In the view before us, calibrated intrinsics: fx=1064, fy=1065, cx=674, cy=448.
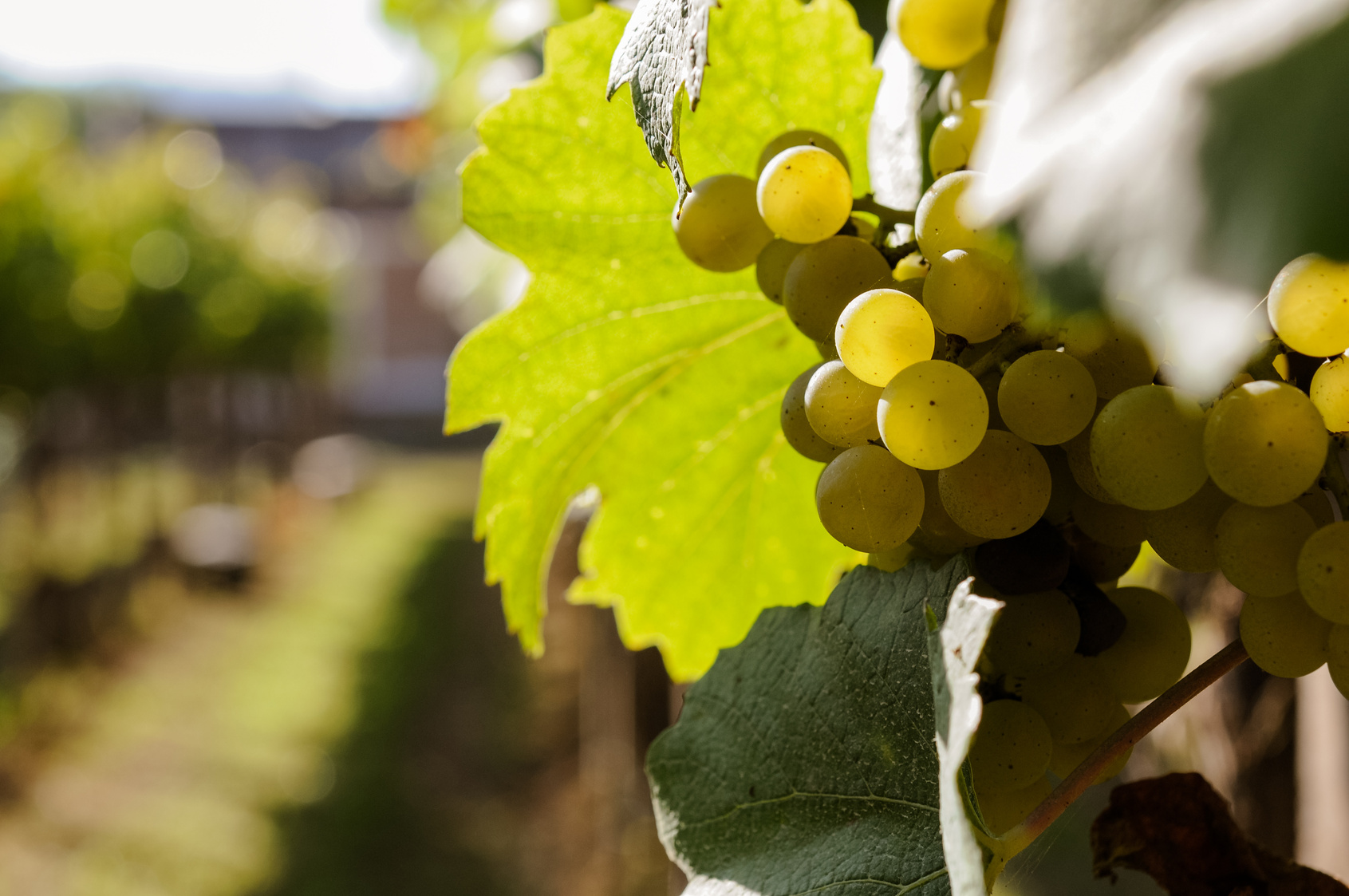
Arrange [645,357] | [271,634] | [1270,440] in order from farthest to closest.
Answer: [271,634] < [645,357] < [1270,440]

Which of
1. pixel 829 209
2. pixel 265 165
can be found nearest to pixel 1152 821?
pixel 829 209

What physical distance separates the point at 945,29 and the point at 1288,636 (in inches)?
9.1

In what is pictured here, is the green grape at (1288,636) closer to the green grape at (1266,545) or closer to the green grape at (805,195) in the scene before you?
the green grape at (1266,545)

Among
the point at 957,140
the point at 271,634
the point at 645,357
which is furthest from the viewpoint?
the point at 271,634

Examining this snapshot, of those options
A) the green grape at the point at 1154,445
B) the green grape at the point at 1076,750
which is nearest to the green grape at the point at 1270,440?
the green grape at the point at 1154,445

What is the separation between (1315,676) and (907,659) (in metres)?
0.51

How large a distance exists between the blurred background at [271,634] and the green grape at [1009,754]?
60 millimetres

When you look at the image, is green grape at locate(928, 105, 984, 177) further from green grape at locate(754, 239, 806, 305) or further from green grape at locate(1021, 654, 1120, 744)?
green grape at locate(1021, 654, 1120, 744)

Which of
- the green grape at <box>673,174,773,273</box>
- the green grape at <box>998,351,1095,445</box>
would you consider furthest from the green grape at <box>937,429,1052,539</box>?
the green grape at <box>673,174,773,273</box>

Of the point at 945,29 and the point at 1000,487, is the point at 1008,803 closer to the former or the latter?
the point at 1000,487

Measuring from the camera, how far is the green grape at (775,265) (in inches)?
14.8

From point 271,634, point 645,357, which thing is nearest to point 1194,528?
point 645,357

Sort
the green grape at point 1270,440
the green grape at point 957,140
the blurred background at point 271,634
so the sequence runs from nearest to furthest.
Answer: the green grape at point 1270,440, the green grape at point 957,140, the blurred background at point 271,634

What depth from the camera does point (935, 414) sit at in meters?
0.28
